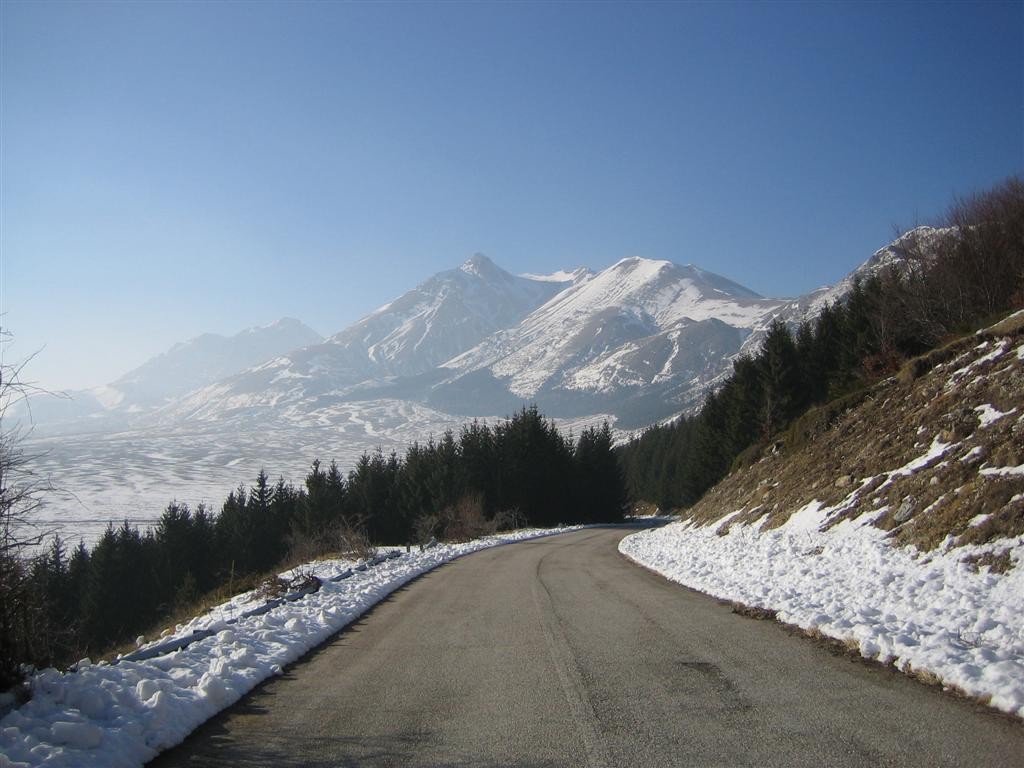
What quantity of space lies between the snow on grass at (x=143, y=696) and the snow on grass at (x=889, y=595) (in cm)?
696

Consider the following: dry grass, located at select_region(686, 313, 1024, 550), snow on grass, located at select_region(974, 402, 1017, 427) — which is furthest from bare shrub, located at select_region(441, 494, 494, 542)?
snow on grass, located at select_region(974, 402, 1017, 427)

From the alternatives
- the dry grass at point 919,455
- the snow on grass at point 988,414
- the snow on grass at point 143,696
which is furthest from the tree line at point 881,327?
the snow on grass at point 143,696

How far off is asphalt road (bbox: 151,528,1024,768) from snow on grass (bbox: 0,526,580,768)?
0.24m

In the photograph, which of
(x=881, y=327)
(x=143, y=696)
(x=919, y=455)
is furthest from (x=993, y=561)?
(x=881, y=327)

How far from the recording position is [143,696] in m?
6.00

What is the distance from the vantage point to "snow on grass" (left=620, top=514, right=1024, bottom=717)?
6207mm

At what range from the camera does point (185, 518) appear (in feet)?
228

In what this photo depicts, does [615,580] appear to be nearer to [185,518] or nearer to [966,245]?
[966,245]

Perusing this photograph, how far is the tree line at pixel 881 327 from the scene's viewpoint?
96.5 feet

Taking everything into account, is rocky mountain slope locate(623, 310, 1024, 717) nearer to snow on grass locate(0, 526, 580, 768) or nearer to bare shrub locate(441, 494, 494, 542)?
snow on grass locate(0, 526, 580, 768)

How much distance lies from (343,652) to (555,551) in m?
19.0

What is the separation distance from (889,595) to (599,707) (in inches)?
229

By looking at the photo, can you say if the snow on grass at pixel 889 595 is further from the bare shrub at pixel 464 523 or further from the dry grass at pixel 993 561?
the bare shrub at pixel 464 523

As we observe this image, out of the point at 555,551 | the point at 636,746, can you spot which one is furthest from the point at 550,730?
the point at 555,551
